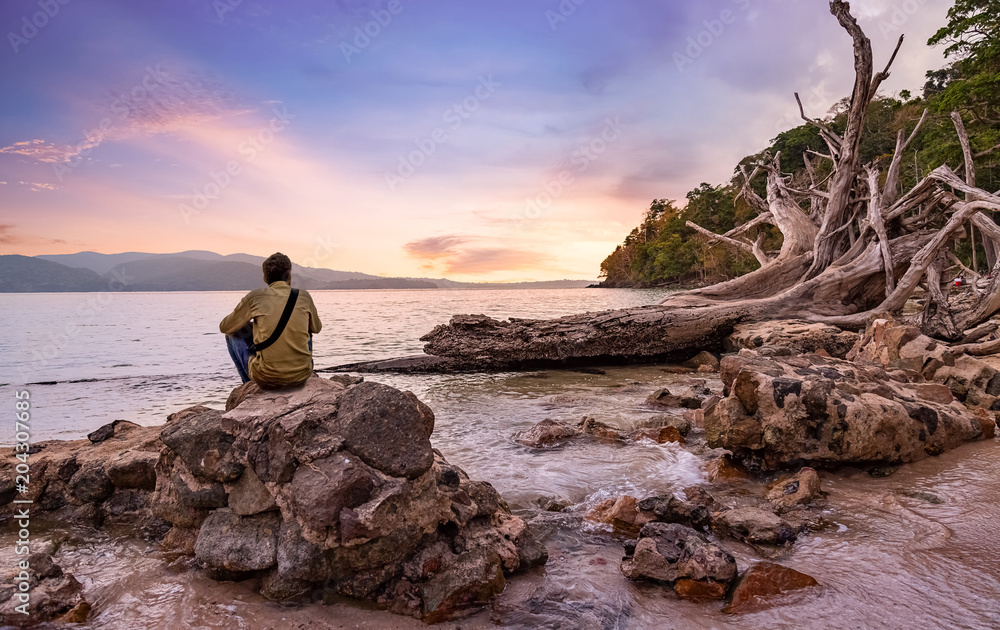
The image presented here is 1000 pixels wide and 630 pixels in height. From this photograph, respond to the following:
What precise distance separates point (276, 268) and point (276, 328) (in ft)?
2.07

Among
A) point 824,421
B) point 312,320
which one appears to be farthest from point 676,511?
point 312,320

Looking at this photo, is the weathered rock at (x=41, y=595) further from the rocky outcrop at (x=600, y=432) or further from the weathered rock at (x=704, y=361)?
the weathered rock at (x=704, y=361)

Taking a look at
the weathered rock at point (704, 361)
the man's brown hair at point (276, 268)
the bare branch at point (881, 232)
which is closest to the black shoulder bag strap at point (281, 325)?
the man's brown hair at point (276, 268)

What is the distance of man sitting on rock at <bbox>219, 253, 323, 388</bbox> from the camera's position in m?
4.00

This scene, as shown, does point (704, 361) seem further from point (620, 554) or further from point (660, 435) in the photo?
point (620, 554)

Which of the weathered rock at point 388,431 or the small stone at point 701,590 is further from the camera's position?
the weathered rock at point 388,431

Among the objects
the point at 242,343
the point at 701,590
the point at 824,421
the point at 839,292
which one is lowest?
the point at 701,590

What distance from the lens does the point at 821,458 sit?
15.9ft

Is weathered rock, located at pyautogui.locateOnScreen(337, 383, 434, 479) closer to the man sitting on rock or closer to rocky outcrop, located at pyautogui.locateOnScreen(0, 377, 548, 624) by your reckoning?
rocky outcrop, located at pyautogui.locateOnScreen(0, 377, 548, 624)

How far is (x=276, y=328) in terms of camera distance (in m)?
3.98

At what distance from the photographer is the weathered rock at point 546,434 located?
639 centimetres

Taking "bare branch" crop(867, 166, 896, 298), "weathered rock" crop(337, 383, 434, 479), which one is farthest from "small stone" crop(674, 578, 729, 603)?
"bare branch" crop(867, 166, 896, 298)

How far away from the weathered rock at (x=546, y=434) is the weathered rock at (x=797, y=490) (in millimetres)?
2561

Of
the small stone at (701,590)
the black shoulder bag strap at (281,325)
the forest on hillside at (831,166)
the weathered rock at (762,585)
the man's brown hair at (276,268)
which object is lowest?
the small stone at (701,590)
